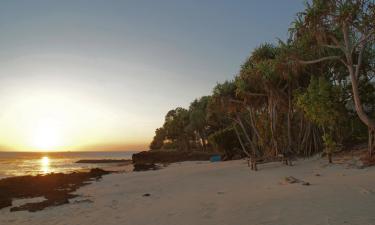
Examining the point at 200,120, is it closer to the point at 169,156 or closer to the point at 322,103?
the point at 169,156

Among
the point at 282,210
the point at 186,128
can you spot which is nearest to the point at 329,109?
the point at 282,210

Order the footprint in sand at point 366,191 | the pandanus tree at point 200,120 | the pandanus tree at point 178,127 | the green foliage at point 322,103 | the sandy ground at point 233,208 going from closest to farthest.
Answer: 1. the sandy ground at point 233,208
2. the footprint in sand at point 366,191
3. the green foliage at point 322,103
4. the pandanus tree at point 200,120
5. the pandanus tree at point 178,127

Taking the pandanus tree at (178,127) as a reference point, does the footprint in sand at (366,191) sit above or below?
below

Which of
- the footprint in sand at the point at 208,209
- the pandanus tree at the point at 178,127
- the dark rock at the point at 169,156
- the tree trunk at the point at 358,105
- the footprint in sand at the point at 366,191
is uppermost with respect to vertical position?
the pandanus tree at the point at 178,127

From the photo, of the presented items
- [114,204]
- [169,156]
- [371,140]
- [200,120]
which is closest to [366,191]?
[114,204]

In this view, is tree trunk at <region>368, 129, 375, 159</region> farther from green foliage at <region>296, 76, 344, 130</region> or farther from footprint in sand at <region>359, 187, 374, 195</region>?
footprint in sand at <region>359, 187, 374, 195</region>

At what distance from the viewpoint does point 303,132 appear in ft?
82.7

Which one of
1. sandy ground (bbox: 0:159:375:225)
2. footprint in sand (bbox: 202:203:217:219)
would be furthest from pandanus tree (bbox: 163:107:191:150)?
footprint in sand (bbox: 202:203:217:219)

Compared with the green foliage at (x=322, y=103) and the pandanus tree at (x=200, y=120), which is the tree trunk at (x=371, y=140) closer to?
the green foliage at (x=322, y=103)

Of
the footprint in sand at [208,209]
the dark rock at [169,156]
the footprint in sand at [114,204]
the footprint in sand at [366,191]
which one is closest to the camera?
the footprint in sand at [208,209]

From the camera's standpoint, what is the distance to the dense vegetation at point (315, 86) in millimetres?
16266

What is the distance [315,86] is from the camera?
20469 millimetres

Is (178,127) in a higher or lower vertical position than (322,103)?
higher

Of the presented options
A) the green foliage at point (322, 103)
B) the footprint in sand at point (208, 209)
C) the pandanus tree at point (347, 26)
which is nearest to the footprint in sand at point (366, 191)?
the footprint in sand at point (208, 209)
